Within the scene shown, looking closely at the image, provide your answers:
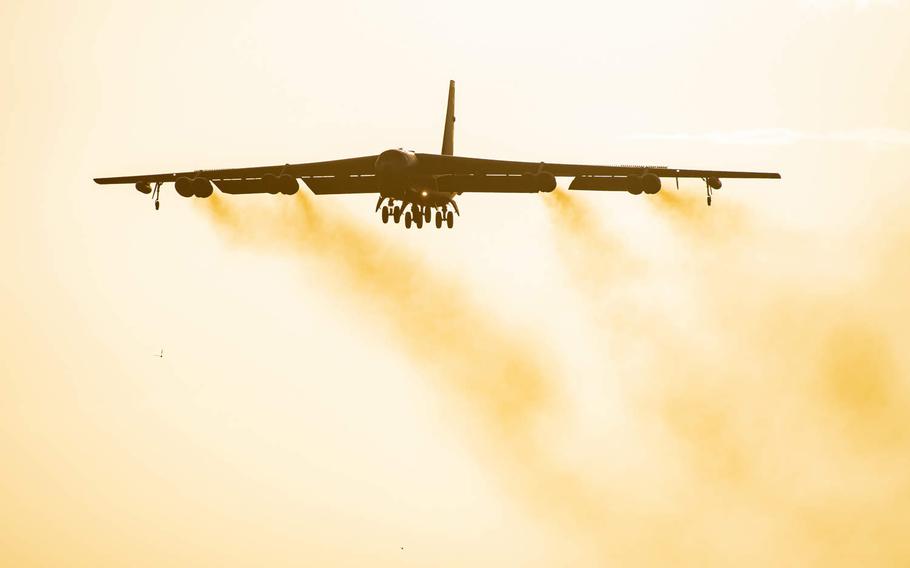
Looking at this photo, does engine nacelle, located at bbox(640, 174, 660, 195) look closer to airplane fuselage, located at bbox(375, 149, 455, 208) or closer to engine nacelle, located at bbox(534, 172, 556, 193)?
engine nacelle, located at bbox(534, 172, 556, 193)

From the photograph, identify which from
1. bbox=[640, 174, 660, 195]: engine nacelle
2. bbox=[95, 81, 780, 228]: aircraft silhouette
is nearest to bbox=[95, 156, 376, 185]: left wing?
bbox=[95, 81, 780, 228]: aircraft silhouette

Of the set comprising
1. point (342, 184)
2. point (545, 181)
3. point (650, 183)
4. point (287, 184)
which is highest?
point (342, 184)

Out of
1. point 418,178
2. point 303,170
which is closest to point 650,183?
point 418,178

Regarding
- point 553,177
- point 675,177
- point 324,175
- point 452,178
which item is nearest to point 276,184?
point 324,175

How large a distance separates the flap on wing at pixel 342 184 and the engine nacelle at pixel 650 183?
45.4 feet

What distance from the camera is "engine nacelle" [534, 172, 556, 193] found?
2493 inches

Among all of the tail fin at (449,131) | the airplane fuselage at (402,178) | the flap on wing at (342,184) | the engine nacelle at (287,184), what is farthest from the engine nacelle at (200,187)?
the tail fin at (449,131)

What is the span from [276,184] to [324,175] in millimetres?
2783

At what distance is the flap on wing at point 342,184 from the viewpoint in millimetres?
69062

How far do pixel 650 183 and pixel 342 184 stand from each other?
16.2 metres

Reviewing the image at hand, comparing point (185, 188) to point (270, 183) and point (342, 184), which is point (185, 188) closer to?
point (270, 183)

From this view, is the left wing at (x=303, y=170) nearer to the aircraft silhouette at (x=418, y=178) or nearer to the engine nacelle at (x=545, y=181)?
the aircraft silhouette at (x=418, y=178)

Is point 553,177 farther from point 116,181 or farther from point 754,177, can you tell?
point 116,181

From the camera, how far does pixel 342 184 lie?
6944 cm
